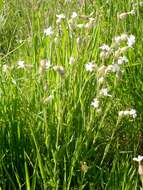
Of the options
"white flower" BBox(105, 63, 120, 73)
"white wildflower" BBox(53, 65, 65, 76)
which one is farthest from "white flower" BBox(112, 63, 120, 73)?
"white wildflower" BBox(53, 65, 65, 76)

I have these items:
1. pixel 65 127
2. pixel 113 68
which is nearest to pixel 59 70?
pixel 113 68

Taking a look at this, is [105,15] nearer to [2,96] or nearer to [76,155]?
[2,96]

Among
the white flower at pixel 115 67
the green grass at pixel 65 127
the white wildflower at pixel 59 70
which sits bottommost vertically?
the green grass at pixel 65 127

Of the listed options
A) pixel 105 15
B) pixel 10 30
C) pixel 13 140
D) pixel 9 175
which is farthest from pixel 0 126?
pixel 10 30

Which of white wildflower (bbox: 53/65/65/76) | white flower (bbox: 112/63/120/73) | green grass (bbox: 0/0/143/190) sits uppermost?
white wildflower (bbox: 53/65/65/76)

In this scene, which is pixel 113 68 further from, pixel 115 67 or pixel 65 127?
pixel 65 127

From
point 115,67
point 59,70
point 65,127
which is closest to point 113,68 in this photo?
point 115,67

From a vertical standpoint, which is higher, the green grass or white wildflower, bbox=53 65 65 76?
white wildflower, bbox=53 65 65 76

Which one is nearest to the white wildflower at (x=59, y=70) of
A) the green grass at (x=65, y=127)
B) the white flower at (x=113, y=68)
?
the green grass at (x=65, y=127)

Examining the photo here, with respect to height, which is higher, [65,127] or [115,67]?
[115,67]

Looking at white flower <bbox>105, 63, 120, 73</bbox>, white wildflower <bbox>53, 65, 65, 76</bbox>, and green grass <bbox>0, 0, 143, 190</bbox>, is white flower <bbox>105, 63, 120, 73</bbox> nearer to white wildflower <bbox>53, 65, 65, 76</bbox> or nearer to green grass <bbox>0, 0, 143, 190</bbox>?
green grass <bbox>0, 0, 143, 190</bbox>

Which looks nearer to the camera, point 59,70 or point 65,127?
point 59,70

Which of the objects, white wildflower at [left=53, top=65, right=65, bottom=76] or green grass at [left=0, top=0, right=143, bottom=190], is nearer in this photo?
white wildflower at [left=53, top=65, right=65, bottom=76]

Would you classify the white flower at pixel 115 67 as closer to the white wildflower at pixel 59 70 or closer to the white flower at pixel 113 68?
the white flower at pixel 113 68
